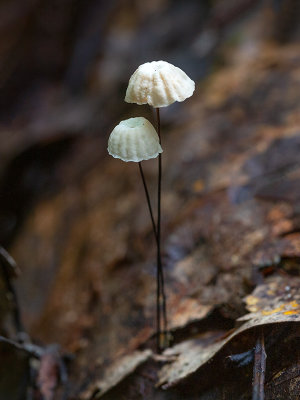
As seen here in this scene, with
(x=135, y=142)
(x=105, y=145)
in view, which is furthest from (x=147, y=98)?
(x=105, y=145)

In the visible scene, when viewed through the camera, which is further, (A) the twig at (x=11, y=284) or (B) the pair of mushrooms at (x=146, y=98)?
(A) the twig at (x=11, y=284)

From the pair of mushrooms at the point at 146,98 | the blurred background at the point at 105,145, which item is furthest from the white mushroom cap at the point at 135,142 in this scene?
the blurred background at the point at 105,145

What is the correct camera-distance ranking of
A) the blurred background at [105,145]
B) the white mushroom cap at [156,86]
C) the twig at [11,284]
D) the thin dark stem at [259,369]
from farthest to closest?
the blurred background at [105,145]
the twig at [11,284]
the white mushroom cap at [156,86]
the thin dark stem at [259,369]

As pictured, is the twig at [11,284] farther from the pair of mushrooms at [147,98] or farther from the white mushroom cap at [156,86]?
the white mushroom cap at [156,86]

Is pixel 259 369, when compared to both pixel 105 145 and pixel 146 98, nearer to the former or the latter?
pixel 146 98

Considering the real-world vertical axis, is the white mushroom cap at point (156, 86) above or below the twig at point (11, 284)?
above

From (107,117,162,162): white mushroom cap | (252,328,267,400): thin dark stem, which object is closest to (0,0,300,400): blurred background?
(252,328,267,400): thin dark stem

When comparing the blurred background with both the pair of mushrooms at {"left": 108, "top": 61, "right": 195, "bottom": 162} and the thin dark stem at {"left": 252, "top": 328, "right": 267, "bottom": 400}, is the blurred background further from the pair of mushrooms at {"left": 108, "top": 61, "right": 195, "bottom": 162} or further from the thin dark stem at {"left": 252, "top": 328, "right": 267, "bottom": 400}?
the pair of mushrooms at {"left": 108, "top": 61, "right": 195, "bottom": 162}
